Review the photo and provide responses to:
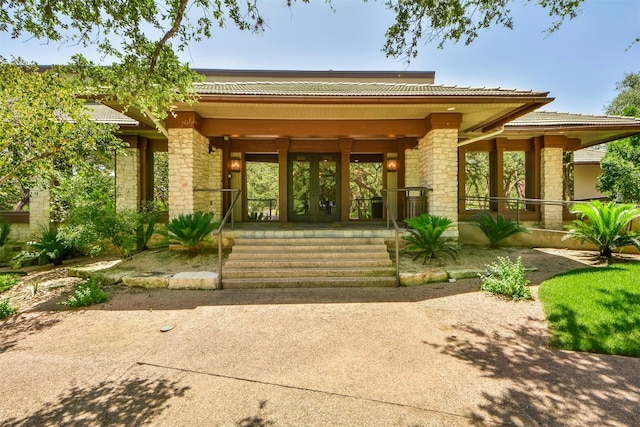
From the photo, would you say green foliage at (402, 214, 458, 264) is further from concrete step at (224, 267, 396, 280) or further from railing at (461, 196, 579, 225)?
railing at (461, 196, 579, 225)

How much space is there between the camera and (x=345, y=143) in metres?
9.34

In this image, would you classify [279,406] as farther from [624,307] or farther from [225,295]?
[624,307]

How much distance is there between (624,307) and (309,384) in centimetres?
392

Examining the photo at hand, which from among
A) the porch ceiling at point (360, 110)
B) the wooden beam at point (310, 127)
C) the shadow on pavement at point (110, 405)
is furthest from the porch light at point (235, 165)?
the shadow on pavement at point (110, 405)

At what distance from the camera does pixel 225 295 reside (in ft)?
15.5

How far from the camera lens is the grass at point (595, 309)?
2986mm

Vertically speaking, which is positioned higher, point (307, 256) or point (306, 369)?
point (307, 256)

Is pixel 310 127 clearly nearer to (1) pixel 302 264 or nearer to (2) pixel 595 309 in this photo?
(1) pixel 302 264

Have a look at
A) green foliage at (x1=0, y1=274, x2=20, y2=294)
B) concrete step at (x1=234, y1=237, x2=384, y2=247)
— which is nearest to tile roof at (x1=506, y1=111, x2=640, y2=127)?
concrete step at (x1=234, y1=237, x2=384, y2=247)

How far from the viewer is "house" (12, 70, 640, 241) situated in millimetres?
6473

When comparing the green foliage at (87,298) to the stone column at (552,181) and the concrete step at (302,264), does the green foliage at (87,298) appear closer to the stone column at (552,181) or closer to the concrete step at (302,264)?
the concrete step at (302,264)

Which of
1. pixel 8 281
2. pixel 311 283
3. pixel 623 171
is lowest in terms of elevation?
pixel 8 281

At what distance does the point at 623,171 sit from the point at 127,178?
47.8ft

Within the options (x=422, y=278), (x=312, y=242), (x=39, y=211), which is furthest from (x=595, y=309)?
(x=39, y=211)
